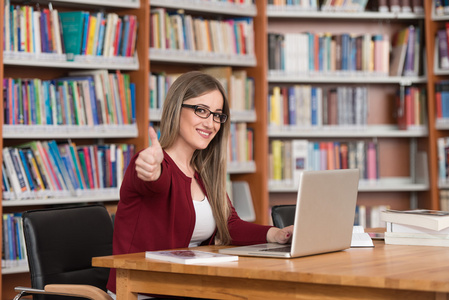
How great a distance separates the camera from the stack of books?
2117 millimetres

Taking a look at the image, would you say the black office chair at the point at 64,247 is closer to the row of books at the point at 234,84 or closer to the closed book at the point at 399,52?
the row of books at the point at 234,84

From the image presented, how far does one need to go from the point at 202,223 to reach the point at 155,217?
0.22 meters

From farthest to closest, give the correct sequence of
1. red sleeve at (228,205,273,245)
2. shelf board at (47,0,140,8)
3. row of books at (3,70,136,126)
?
shelf board at (47,0,140,8), row of books at (3,70,136,126), red sleeve at (228,205,273,245)

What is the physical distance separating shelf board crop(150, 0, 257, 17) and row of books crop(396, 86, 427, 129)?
121 centimetres

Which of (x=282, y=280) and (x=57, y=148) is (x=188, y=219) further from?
(x=57, y=148)

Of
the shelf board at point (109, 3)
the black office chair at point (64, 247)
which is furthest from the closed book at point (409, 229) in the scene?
the shelf board at point (109, 3)

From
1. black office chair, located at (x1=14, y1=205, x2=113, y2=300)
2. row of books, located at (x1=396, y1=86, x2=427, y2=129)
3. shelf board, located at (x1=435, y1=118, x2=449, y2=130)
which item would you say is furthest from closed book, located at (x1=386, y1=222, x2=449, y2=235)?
row of books, located at (x1=396, y1=86, x2=427, y2=129)

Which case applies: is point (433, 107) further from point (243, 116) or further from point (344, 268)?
point (344, 268)

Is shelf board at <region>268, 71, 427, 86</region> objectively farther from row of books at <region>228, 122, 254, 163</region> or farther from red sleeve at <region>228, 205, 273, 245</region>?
red sleeve at <region>228, 205, 273, 245</region>

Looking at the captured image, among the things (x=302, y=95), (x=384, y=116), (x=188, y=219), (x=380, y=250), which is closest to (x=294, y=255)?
(x=380, y=250)

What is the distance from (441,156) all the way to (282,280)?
327 cm

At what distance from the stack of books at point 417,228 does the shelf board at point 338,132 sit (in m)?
2.33

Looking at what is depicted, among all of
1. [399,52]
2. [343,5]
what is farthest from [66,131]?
[399,52]

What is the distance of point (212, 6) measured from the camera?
4.36 m
